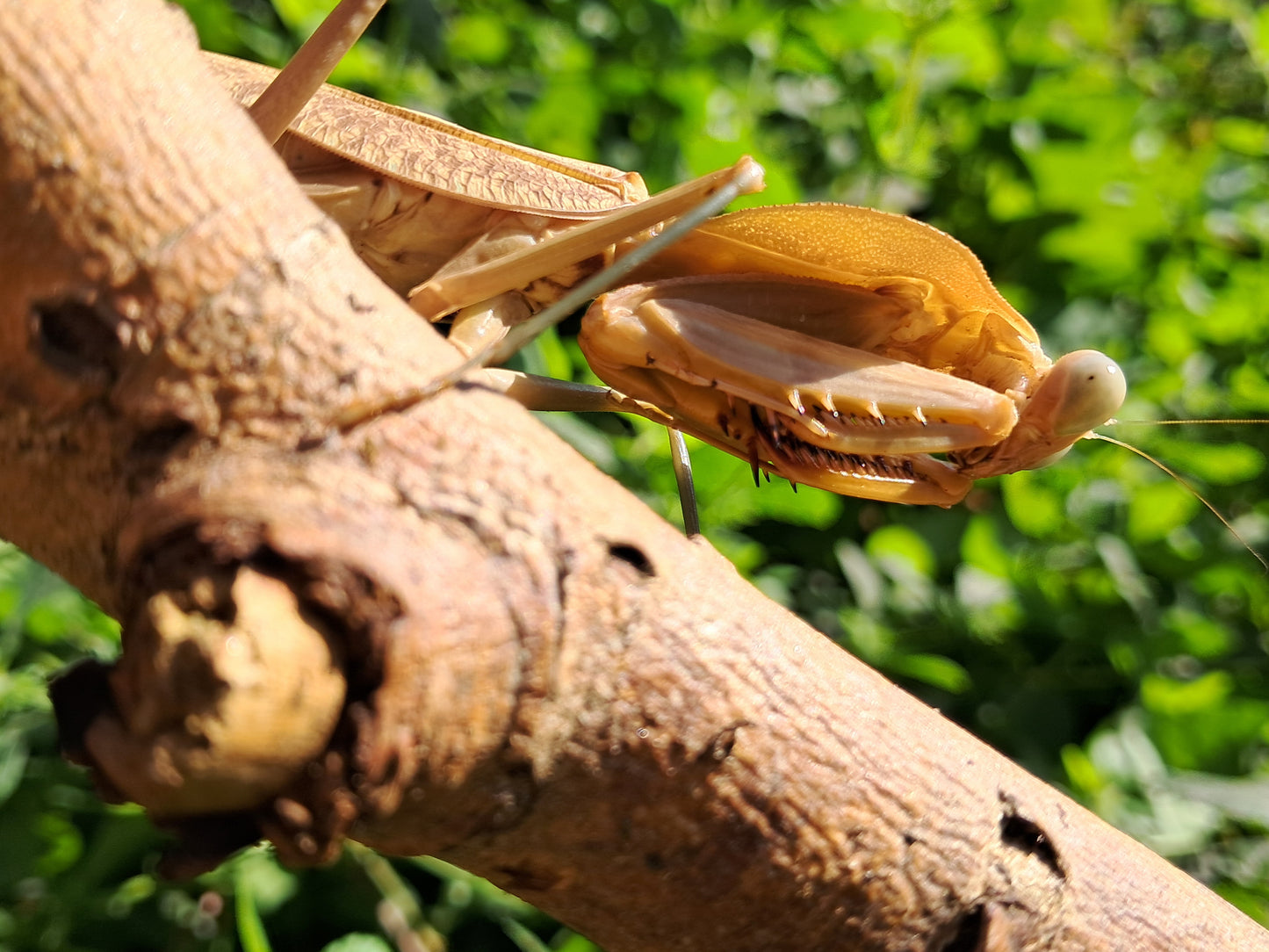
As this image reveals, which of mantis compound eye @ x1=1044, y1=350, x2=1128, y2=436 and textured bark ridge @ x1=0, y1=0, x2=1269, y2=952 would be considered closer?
textured bark ridge @ x1=0, y1=0, x2=1269, y2=952

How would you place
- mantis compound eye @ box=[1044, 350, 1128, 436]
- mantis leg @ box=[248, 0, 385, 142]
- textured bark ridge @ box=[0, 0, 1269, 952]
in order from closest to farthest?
textured bark ridge @ box=[0, 0, 1269, 952]
mantis leg @ box=[248, 0, 385, 142]
mantis compound eye @ box=[1044, 350, 1128, 436]

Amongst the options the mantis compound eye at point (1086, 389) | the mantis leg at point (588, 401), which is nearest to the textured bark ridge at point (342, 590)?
the mantis leg at point (588, 401)

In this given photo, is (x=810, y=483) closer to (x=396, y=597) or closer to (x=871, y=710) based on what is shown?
(x=871, y=710)

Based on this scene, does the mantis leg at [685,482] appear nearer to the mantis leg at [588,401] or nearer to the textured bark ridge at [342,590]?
the mantis leg at [588,401]

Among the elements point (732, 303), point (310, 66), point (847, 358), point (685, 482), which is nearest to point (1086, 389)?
point (847, 358)

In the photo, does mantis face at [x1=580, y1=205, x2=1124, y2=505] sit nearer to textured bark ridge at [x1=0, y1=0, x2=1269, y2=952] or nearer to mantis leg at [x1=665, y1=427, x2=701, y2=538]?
mantis leg at [x1=665, y1=427, x2=701, y2=538]

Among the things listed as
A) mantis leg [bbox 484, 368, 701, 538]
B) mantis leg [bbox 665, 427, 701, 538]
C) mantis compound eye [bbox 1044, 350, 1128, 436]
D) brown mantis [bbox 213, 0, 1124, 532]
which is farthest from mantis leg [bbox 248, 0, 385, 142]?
mantis compound eye [bbox 1044, 350, 1128, 436]
